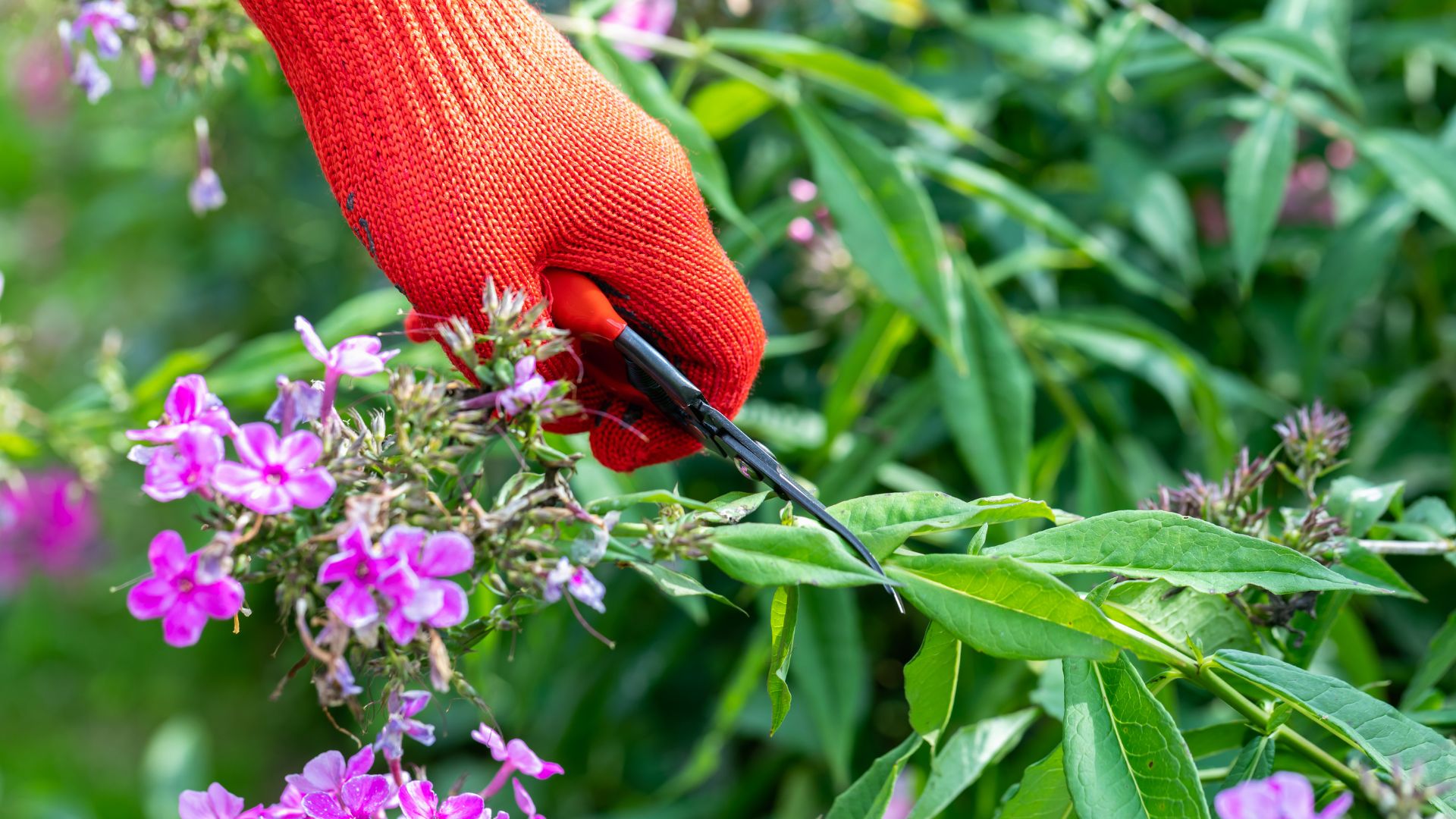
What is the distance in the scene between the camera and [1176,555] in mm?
586

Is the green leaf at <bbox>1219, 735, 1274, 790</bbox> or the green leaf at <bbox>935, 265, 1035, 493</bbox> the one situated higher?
the green leaf at <bbox>1219, 735, 1274, 790</bbox>

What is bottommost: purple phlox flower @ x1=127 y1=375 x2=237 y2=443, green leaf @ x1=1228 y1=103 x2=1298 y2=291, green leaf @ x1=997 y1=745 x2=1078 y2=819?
green leaf @ x1=997 y1=745 x2=1078 y2=819

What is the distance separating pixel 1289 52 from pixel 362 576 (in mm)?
1026

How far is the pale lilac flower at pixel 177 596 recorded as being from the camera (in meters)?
0.50

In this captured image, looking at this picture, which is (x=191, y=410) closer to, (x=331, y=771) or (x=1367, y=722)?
(x=331, y=771)

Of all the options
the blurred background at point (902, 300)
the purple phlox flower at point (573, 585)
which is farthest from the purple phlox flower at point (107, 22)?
the purple phlox flower at point (573, 585)

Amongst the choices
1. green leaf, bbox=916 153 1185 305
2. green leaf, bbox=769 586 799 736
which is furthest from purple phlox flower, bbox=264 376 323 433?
green leaf, bbox=916 153 1185 305

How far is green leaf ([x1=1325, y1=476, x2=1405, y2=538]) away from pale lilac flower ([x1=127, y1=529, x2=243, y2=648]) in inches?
25.1

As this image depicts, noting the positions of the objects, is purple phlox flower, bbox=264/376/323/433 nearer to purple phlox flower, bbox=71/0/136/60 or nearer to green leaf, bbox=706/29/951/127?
purple phlox flower, bbox=71/0/136/60

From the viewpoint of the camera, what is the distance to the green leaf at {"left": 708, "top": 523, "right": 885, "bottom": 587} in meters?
0.53

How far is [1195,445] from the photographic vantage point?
151 centimetres

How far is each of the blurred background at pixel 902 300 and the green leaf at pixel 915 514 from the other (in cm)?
45

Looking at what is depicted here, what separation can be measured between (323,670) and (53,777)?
2.34m

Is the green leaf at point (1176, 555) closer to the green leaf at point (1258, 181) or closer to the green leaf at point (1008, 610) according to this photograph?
the green leaf at point (1008, 610)
